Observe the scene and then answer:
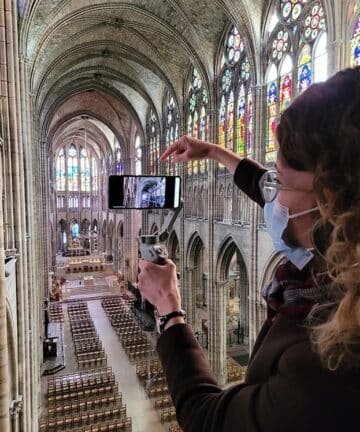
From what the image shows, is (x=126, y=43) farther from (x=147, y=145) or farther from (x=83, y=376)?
(x=83, y=376)

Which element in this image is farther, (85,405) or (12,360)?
(85,405)

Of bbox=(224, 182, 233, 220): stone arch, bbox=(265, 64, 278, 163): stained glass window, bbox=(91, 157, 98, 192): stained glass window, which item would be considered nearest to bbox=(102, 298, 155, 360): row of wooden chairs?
bbox=(224, 182, 233, 220): stone arch

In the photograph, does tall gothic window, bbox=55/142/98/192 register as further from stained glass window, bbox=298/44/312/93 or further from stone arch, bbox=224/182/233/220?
stained glass window, bbox=298/44/312/93

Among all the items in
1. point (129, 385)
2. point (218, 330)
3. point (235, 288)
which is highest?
point (218, 330)

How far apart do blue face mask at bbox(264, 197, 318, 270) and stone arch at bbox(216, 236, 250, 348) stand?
1088 cm

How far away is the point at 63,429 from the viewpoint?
10.5 metres

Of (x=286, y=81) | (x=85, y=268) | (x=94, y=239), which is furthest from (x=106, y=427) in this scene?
(x=94, y=239)

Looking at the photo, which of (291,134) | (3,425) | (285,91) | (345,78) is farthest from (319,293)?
(285,91)

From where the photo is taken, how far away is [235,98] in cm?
1260

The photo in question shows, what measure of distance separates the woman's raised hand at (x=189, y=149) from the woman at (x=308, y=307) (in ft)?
3.16

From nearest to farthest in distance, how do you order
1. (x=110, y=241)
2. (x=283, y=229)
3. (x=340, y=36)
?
1. (x=283, y=229)
2. (x=340, y=36)
3. (x=110, y=241)

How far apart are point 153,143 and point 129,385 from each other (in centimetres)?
1452

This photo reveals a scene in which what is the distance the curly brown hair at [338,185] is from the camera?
32.8 inches

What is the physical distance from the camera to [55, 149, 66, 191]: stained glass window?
134 ft
